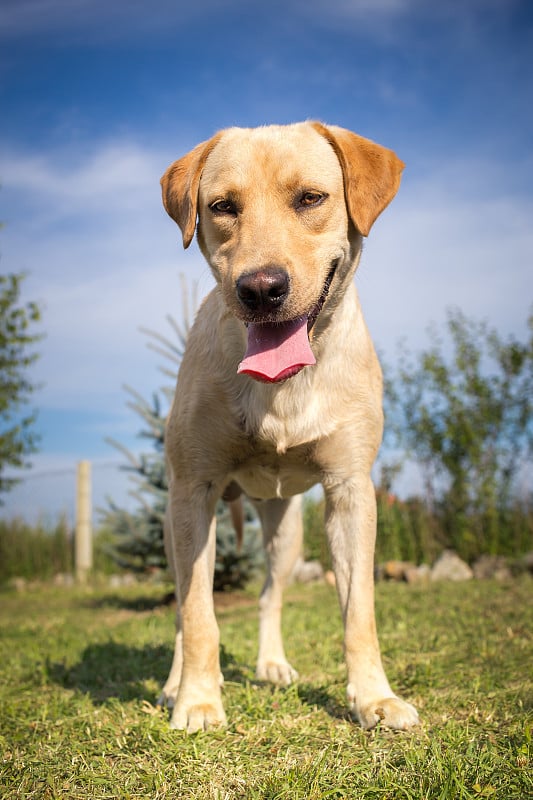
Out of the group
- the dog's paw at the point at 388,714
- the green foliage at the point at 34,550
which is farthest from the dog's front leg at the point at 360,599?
the green foliage at the point at 34,550

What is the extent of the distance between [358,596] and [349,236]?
5.19ft

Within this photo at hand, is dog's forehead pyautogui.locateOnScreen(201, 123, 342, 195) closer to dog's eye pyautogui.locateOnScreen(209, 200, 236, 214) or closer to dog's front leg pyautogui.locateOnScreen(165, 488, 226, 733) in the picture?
dog's eye pyautogui.locateOnScreen(209, 200, 236, 214)

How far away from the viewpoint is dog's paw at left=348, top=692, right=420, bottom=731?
277 centimetres

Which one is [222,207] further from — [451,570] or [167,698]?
[451,570]

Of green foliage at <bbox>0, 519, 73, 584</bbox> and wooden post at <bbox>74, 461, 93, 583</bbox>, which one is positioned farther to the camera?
green foliage at <bbox>0, 519, 73, 584</bbox>

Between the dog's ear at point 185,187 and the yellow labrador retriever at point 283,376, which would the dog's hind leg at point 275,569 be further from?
the dog's ear at point 185,187

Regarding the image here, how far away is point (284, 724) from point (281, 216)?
2.08 metres

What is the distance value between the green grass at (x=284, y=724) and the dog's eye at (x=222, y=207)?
2.12 meters

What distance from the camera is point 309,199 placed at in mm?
2900

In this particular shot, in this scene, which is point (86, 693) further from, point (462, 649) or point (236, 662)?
point (462, 649)

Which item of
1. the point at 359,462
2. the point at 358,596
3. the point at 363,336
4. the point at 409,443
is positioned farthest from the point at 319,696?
the point at 409,443

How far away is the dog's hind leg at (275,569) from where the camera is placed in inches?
154

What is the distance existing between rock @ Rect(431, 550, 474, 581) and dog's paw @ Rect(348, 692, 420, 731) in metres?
6.86

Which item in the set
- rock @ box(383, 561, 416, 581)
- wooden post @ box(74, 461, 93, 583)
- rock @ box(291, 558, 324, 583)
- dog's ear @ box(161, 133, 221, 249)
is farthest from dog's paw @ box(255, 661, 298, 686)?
wooden post @ box(74, 461, 93, 583)
